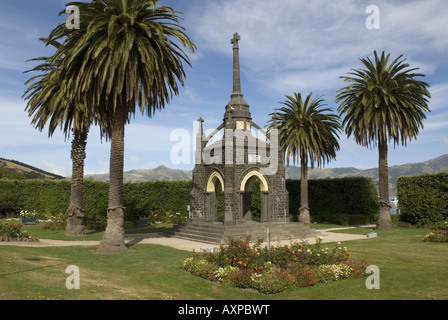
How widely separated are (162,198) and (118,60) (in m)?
21.7

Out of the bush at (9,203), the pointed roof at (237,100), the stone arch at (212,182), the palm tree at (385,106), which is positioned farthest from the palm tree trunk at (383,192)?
the bush at (9,203)

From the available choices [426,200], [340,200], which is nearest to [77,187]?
[340,200]

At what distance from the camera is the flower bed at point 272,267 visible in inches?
419

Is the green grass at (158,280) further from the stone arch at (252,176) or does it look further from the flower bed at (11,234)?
the stone arch at (252,176)

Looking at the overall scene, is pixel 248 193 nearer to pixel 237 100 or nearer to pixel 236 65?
pixel 237 100

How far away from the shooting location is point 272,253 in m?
12.3

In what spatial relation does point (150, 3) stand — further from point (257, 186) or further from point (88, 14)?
point (257, 186)

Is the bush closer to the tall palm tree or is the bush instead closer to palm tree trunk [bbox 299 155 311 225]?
the tall palm tree

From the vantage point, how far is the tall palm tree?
23.0 metres

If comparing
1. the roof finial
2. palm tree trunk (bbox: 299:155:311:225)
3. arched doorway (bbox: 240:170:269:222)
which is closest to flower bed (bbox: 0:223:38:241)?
arched doorway (bbox: 240:170:269:222)

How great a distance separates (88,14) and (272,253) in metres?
14.1

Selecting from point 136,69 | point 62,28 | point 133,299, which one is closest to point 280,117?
point 136,69

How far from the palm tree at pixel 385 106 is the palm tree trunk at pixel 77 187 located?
20336mm

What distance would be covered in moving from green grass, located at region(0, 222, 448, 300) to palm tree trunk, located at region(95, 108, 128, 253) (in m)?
1.03
